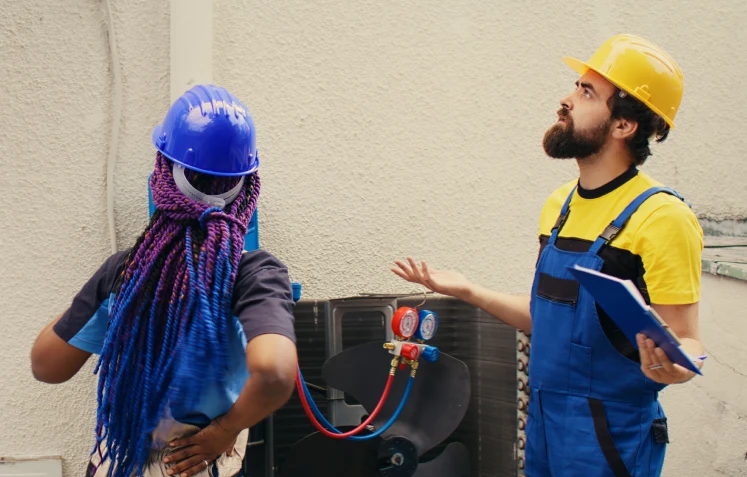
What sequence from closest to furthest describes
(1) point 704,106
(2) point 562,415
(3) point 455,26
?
(2) point 562,415, (3) point 455,26, (1) point 704,106

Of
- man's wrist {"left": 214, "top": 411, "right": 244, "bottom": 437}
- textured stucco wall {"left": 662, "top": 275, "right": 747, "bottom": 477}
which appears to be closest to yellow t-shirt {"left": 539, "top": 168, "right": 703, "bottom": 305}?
man's wrist {"left": 214, "top": 411, "right": 244, "bottom": 437}

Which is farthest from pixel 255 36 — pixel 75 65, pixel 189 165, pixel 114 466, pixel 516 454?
pixel 516 454

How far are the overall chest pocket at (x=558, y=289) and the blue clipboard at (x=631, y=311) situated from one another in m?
0.30

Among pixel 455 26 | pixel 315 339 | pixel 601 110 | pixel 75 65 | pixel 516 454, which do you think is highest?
pixel 455 26

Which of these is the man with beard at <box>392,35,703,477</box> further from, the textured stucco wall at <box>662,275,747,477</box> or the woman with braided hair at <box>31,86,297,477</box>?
the textured stucco wall at <box>662,275,747,477</box>

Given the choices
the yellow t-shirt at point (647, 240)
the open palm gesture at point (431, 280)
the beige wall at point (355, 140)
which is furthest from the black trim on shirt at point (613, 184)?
the beige wall at point (355, 140)

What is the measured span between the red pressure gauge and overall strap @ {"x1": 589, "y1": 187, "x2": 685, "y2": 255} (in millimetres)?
624

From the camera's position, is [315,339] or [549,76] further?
[549,76]

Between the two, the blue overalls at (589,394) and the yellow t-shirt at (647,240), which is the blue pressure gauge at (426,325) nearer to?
the blue overalls at (589,394)

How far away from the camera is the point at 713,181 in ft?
11.1

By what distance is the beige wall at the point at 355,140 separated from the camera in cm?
262

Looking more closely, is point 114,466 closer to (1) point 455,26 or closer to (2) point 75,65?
(2) point 75,65

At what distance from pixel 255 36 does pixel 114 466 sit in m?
1.68

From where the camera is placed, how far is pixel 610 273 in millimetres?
2119
